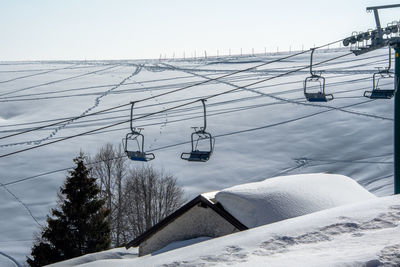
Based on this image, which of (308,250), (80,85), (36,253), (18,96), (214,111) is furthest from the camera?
(80,85)

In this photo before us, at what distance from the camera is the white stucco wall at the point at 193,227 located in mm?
12906

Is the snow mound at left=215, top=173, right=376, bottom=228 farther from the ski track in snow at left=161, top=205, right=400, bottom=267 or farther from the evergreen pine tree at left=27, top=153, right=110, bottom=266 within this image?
the evergreen pine tree at left=27, top=153, right=110, bottom=266

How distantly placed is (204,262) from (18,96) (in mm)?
53437

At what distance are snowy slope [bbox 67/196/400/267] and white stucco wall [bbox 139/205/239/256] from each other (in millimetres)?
5962

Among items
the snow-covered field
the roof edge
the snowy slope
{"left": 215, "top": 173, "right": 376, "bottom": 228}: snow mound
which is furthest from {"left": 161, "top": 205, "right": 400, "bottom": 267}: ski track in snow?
the snow-covered field

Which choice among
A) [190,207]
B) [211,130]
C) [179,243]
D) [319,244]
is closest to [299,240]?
[319,244]

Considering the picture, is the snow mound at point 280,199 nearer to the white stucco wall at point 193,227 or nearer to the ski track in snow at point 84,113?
the white stucco wall at point 193,227

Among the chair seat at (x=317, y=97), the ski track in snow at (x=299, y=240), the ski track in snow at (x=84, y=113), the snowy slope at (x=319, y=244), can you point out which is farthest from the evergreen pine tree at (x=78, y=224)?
the ski track in snow at (x=299, y=240)

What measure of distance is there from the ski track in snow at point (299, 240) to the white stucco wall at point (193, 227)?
254 inches

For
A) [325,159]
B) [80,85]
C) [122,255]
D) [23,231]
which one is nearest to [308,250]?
[122,255]

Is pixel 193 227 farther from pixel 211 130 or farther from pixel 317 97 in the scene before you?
pixel 211 130

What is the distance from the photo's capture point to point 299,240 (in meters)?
5.97

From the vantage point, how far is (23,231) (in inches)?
1152

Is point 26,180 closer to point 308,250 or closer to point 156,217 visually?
point 156,217
